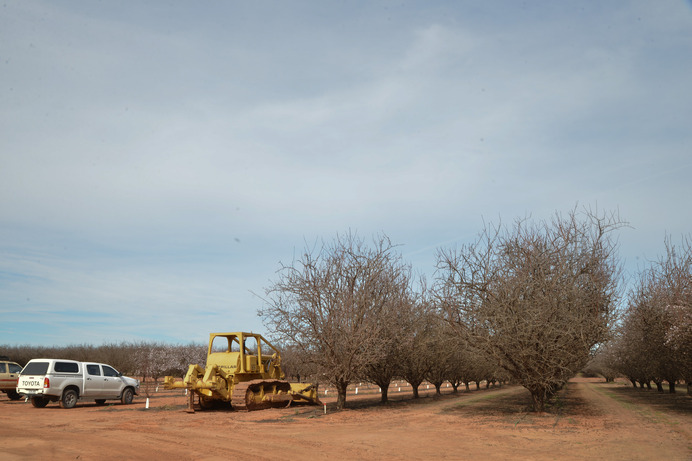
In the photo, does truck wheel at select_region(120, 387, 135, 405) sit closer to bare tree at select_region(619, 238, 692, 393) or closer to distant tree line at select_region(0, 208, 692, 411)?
distant tree line at select_region(0, 208, 692, 411)

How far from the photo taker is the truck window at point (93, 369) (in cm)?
2287

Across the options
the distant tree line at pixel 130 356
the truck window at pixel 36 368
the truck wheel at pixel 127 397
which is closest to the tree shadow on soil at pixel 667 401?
the truck wheel at pixel 127 397

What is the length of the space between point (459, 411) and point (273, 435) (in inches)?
432

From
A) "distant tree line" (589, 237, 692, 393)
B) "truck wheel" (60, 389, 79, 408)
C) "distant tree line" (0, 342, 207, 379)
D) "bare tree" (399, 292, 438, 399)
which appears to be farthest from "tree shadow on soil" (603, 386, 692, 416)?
"distant tree line" (0, 342, 207, 379)

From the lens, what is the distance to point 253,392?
20.8 metres

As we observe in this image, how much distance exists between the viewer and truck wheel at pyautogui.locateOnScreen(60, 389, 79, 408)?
2172cm

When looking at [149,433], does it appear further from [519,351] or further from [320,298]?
[519,351]

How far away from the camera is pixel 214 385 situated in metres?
19.9

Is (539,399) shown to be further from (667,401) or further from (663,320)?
(667,401)

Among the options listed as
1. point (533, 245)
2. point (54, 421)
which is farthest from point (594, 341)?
point (54, 421)

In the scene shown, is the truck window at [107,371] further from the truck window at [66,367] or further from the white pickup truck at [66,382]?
the truck window at [66,367]

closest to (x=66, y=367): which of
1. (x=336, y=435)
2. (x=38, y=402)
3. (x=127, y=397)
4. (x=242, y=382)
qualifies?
(x=38, y=402)

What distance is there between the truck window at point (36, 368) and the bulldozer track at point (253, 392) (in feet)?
25.8

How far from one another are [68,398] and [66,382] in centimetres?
75
